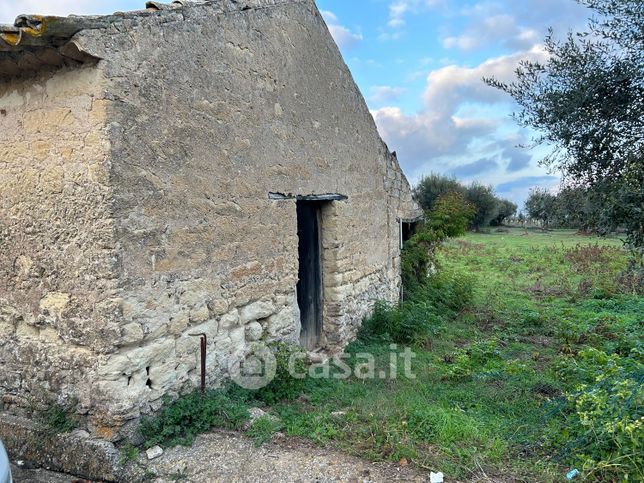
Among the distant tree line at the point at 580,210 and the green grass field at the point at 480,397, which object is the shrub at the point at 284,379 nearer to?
the green grass field at the point at 480,397

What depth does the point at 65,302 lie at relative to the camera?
374 centimetres

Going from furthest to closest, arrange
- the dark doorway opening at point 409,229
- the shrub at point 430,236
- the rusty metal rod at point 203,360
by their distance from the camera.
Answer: the dark doorway opening at point 409,229, the shrub at point 430,236, the rusty metal rod at point 203,360

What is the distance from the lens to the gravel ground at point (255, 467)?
Answer: 3.43m

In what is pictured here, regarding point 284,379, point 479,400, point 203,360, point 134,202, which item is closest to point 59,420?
point 203,360

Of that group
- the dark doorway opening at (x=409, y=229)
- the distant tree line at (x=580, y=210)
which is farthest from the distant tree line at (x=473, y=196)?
the distant tree line at (x=580, y=210)

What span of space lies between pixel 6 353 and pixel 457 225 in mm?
8912

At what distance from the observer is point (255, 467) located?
355 cm

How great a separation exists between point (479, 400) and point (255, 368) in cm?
239

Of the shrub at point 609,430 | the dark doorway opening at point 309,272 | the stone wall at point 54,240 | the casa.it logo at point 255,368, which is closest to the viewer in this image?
the shrub at point 609,430

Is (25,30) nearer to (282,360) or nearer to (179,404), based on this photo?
(179,404)

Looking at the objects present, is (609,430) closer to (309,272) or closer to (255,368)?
(255,368)

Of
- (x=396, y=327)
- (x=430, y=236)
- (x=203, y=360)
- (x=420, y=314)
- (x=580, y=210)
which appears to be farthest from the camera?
(x=430, y=236)

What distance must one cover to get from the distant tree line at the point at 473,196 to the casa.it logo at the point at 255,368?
25092 millimetres

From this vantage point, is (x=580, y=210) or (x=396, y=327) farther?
(x=396, y=327)
